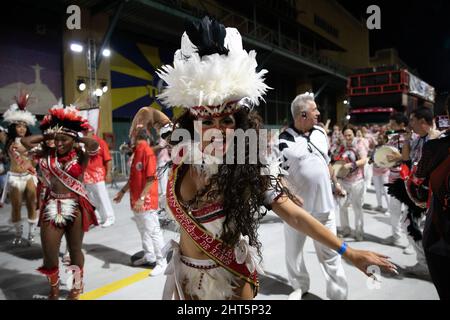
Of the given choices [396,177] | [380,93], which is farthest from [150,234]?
[380,93]

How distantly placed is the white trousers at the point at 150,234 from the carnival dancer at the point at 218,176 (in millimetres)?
2437

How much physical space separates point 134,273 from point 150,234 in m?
0.48

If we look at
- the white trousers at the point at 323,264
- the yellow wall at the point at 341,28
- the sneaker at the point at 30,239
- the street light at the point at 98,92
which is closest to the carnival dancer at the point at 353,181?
the white trousers at the point at 323,264

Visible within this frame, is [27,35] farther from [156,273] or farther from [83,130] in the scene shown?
[156,273]

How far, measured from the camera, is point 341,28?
91.8 feet

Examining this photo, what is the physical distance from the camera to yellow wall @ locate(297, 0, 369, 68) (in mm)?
22708

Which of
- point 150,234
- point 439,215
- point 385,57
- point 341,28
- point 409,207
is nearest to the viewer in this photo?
point 439,215

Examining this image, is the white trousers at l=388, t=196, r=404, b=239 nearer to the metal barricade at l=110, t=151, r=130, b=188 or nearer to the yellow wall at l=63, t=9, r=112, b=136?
the metal barricade at l=110, t=151, r=130, b=188

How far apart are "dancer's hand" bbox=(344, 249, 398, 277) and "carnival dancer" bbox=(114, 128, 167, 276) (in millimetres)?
2933

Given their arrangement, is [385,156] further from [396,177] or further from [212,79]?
[212,79]

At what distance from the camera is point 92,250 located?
4.87m

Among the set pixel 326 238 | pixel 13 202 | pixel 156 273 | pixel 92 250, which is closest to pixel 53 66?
pixel 13 202

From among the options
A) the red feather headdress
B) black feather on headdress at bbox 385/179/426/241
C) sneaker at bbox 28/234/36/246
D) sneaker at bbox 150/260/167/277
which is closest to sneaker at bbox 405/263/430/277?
black feather on headdress at bbox 385/179/426/241
